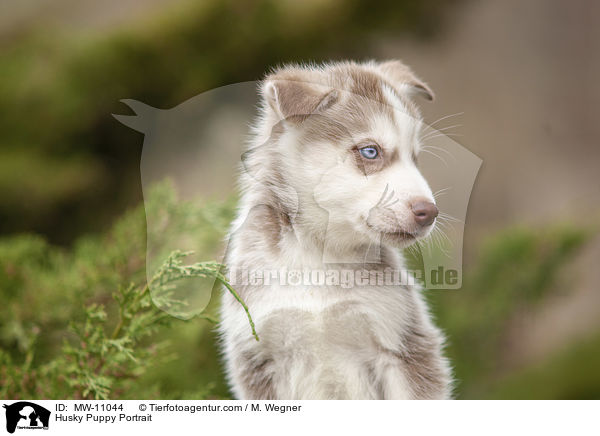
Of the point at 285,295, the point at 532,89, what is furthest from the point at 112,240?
the point at 532,89

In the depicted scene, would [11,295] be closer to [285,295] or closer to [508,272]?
[285,295]

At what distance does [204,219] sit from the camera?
956mm

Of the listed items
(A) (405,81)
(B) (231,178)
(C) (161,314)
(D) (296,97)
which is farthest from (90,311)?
(A) (405,81)

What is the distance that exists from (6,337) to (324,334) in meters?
0.53

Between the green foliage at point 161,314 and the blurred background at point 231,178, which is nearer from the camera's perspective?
the green foliage at point 161,314

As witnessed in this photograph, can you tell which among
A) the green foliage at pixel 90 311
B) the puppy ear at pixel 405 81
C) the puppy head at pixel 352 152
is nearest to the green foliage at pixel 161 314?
the green foliage at pixel 90 311

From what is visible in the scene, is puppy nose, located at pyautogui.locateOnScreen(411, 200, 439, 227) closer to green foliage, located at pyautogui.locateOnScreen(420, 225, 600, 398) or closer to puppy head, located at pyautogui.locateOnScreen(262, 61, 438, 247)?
puppy head, located at pyautogui.locateOnScreen(262, 61, 438, 247)

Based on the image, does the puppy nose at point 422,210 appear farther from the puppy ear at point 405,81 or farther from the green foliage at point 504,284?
the green foliage at point 504,284

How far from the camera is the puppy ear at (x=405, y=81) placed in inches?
29.6

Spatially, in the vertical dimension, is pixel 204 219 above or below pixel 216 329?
above

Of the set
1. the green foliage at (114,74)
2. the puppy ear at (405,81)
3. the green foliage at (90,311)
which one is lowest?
the green foliage at (90,311)
